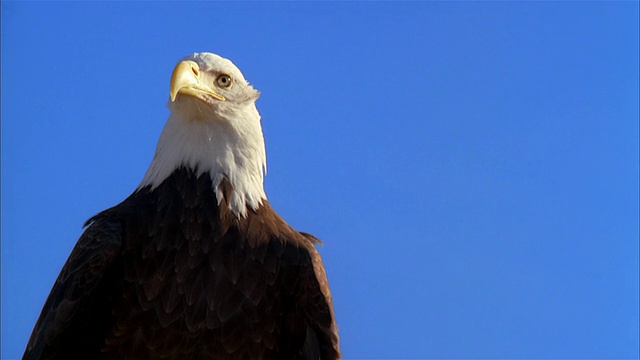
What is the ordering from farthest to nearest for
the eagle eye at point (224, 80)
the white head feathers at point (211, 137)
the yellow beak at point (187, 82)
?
the eagle eye at point (224, 80) → the white head feathers at point (211, 137) → the yellow beak at point (187, 82)

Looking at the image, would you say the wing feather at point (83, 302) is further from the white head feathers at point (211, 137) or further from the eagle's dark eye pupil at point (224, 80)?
the eagle's dark eye pupil at point (224, 80)

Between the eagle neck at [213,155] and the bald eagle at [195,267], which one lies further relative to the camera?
the eagle neck at [213,155]

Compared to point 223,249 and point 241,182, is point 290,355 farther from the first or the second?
point 241,182

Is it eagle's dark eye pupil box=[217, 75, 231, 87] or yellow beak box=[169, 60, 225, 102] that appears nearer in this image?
yellow beak box=[169, 60, 225, 102]

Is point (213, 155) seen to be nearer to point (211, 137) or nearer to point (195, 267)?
point (211, 137)

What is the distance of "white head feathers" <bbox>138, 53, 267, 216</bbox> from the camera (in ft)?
18.9

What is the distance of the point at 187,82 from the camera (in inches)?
221

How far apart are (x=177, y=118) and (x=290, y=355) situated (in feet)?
6.08

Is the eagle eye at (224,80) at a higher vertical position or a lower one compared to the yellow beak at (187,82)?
higher

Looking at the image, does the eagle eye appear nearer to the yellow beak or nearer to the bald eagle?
the bald eagle

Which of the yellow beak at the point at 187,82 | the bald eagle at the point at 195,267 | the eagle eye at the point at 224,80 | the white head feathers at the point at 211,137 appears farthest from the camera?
the eagle eye at the point at 224,80

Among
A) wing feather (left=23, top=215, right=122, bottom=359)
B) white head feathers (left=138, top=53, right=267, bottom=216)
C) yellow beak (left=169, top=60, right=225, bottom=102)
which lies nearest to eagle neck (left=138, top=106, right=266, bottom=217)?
white head feathers (left=138, top=53, right=267, bottom=216)

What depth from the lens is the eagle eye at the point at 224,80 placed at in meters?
5.98

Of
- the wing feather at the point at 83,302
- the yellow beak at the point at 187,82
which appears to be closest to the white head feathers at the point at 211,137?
the yellow beak at the point at 187,82
